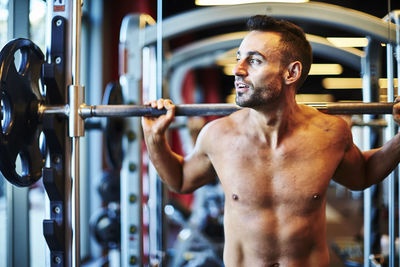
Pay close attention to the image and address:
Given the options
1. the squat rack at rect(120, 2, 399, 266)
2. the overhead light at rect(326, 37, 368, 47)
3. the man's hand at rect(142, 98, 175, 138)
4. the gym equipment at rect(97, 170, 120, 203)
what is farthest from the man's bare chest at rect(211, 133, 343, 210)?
the gym equipment at rect(97, 170, 120, 203)

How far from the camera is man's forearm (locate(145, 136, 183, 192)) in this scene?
1.24 metres

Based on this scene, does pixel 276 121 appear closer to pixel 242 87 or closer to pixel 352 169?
pixel 242 87

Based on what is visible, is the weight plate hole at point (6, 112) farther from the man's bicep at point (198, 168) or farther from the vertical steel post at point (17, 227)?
the vertical steel post at point (17, 227)

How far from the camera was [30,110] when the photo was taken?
4.10 ft

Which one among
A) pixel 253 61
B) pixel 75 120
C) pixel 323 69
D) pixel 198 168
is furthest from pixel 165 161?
pixel 323 69

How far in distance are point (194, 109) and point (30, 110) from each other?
1.70ft

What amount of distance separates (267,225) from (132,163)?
1088mm

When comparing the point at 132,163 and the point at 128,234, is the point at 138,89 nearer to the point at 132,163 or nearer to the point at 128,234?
the point at 132,163

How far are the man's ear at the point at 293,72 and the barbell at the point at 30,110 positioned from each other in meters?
0.14

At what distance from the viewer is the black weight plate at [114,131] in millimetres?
2004

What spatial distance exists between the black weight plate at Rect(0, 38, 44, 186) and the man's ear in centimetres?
79

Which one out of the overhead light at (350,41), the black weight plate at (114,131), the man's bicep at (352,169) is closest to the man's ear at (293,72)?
the man's bicep at (352,169)

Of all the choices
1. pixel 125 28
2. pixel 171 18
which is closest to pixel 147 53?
pixel 125 28

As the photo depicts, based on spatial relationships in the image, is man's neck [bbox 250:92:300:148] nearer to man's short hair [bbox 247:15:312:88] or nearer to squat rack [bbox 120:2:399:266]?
man's short hair [bbox 247:15:312:88]
